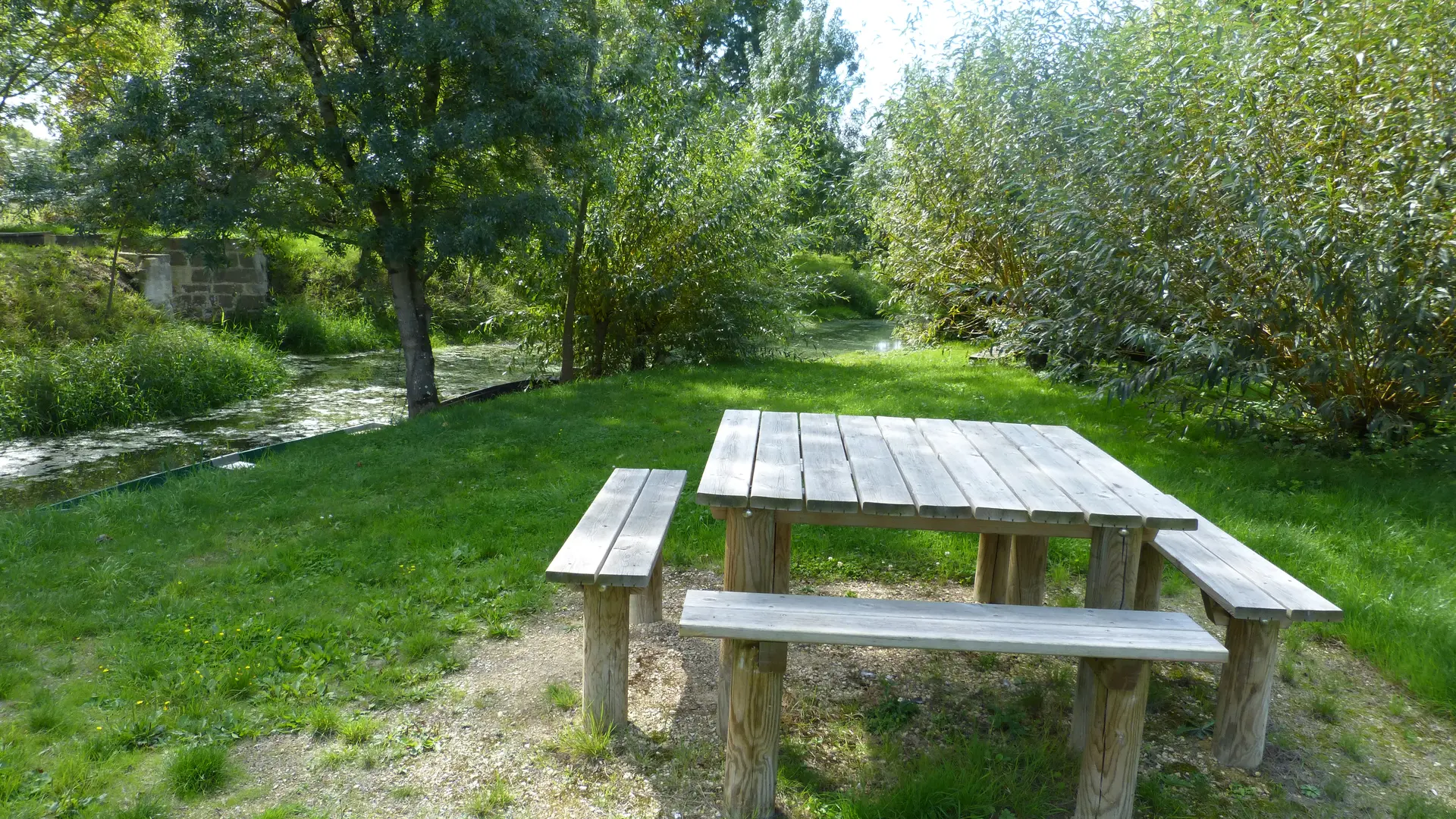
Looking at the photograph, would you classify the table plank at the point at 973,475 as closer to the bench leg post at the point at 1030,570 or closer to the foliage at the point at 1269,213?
the bench leg post at the point at 1030,570

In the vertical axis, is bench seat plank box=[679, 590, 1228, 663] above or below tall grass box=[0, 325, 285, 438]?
above

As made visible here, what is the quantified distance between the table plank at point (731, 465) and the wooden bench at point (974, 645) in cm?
31

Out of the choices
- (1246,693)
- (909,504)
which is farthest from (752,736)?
(1246,693)

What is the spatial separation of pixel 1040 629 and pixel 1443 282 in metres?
4.53

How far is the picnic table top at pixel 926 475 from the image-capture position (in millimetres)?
2686

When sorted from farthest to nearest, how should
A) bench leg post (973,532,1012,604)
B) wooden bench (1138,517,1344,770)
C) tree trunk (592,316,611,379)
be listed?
tree trunk (592,316,611,379) < bench leg post (973,532,1012,604) < wooden bench (1138,517,1344,770)

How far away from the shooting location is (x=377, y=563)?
4.54 m

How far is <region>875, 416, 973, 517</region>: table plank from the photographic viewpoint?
2.66 m

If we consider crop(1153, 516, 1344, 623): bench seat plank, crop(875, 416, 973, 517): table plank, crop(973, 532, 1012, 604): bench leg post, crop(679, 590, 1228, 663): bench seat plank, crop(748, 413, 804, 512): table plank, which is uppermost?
crop(748, 413, 804, 512): table plank

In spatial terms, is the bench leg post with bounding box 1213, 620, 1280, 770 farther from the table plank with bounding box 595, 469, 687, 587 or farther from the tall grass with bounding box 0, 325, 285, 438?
the tall grass with bounding box 0, 325, 285, 438

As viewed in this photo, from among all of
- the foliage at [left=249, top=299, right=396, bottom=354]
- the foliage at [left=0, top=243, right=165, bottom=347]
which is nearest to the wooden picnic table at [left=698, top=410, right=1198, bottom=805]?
the foliage at [left=0, top=243, right=165, bottom=347]

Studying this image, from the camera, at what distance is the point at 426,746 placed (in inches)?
115

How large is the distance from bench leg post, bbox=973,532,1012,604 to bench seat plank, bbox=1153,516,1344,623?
2.37 ft

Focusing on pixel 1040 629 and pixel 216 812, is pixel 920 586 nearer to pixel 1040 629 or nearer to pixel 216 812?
pixel 1040 629
